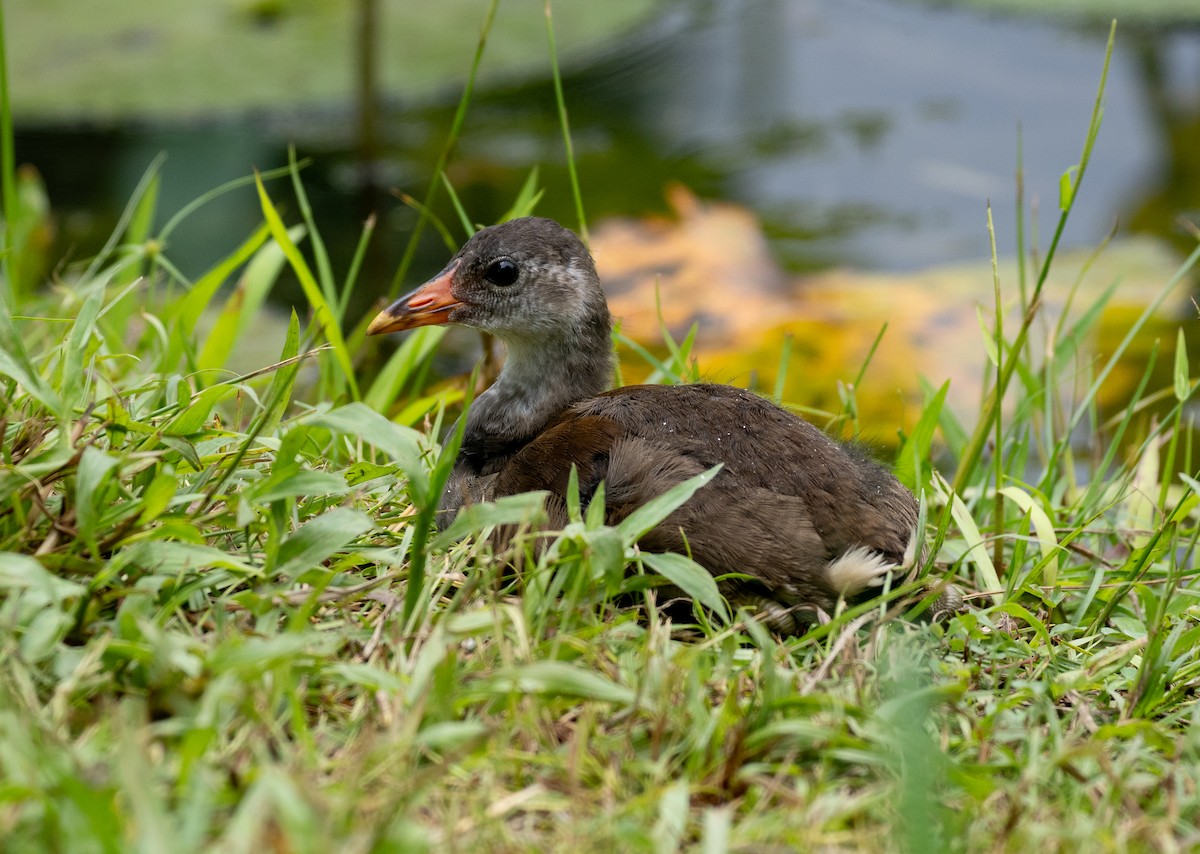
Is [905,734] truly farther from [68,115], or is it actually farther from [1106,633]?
[68,115]

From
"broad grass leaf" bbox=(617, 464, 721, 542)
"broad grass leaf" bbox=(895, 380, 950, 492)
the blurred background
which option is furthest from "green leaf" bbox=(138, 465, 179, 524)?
the blurred background

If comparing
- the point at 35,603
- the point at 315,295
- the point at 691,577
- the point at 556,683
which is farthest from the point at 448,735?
the point at 315,295

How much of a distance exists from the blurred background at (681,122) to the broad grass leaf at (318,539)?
3126mm

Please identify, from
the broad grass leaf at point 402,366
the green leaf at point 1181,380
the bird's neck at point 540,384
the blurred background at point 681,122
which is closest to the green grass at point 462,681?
the green leaf at point 1181,380

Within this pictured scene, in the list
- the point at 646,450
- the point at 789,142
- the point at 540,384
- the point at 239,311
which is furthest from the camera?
the point at 789,142

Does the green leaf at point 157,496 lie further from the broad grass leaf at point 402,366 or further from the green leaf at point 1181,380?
the green leaf at point 1181,380

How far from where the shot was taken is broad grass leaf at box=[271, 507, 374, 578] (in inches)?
85.3

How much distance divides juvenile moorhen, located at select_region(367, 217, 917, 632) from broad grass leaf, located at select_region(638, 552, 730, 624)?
15cm

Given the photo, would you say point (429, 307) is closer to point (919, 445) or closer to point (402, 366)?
point (402, 366)

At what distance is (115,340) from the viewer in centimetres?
335

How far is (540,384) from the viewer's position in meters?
3.02

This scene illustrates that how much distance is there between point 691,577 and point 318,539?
649 mm

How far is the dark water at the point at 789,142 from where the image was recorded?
616 cm

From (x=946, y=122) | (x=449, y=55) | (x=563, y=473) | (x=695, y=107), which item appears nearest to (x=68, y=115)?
(x=449, y=55)
